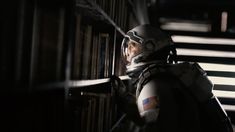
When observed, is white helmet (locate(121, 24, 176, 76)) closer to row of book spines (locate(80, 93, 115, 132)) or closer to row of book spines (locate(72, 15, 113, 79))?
row of book spines (locate(72, 15, 113, 79))

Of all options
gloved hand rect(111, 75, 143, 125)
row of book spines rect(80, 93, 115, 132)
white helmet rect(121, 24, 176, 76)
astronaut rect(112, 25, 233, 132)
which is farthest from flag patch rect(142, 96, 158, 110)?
white helmet rect(121, 24, 176, 76)

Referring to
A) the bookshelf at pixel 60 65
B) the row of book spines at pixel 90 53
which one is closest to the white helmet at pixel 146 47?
the row of book spines at pixel 90 53

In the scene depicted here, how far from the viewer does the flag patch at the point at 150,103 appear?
5.40 ft

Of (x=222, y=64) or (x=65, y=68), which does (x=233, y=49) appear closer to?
(x=222, y=64)

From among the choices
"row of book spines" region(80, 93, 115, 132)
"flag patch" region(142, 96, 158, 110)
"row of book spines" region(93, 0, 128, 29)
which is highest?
"row of book spines" region(93, 0, 128, 29)

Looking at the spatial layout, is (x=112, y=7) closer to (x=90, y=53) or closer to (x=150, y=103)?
(x=90, y=53)

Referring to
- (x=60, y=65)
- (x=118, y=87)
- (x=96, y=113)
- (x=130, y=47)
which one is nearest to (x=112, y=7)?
(x=130, y=47)

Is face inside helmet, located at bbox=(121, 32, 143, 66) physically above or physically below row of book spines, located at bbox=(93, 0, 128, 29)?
below

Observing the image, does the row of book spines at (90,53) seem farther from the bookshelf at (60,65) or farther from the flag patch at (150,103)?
the flag patch at (150,103)

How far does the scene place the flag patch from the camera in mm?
1646

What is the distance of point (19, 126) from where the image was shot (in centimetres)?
96

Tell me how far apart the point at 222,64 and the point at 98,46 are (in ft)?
14.0

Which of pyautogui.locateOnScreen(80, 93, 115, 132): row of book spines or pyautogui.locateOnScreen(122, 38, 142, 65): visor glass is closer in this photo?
pyautogui.locateOnScreen(80, 93, 115, 132): row of book spines

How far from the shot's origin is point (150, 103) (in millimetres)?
1655
